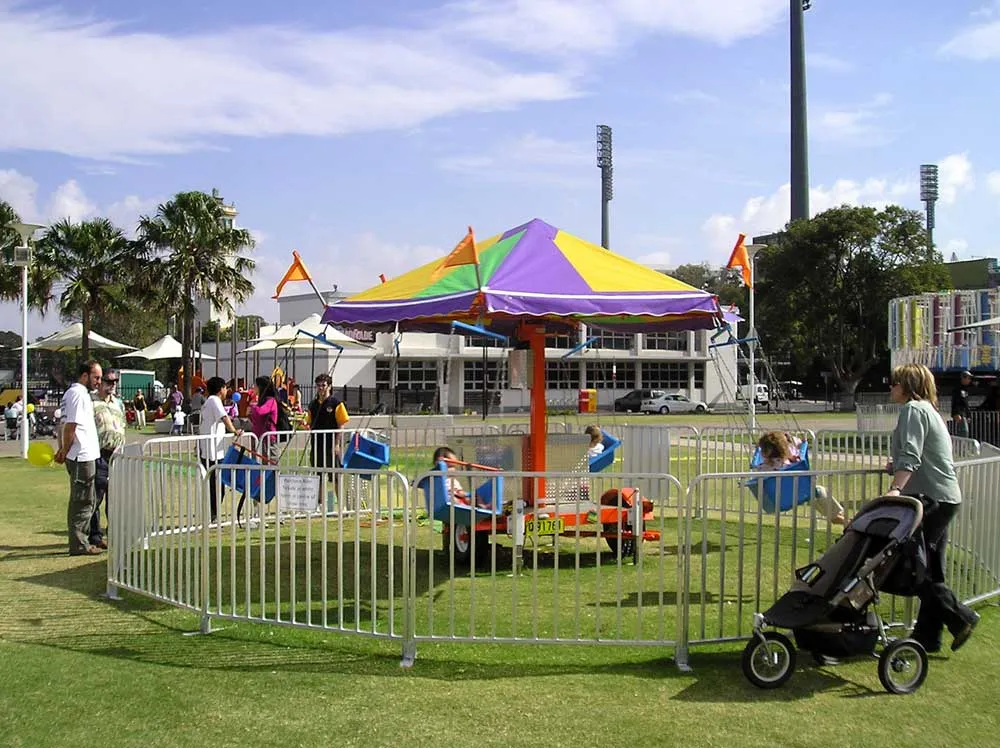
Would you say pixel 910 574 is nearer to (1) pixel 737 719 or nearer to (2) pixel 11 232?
(1) pixel 737 719

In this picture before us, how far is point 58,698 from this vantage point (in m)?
5.42

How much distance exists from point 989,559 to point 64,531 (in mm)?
9693

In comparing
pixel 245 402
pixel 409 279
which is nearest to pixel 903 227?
pixel 245 402

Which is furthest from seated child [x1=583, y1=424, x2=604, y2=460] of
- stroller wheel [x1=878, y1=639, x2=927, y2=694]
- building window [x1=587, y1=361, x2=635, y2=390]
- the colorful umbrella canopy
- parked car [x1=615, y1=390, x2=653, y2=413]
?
building window [x1=587, y1=361, x2=635, y2=390]

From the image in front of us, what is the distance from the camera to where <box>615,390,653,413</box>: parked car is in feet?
175

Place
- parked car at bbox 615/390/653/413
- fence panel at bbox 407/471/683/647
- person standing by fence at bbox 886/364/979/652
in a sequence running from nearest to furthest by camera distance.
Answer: person standing by fence at bbox 886/364/979/652
fence panel at bbox 407/471/683/647
parked car at bbox 615/390/653/413

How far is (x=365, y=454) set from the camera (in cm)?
1114

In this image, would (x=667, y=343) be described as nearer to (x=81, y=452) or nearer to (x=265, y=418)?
(x=265, y=418)

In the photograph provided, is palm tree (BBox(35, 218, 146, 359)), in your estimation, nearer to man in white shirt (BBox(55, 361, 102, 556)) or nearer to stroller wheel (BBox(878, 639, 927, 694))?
man in white shirt (BBox(55, 361, 102, 556))

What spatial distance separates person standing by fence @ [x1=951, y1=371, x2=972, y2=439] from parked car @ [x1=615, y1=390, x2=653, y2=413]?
33368mm

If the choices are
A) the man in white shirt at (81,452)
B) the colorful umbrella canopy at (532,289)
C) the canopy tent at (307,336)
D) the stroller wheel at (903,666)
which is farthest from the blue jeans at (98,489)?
the stroller wheel at (903,666)

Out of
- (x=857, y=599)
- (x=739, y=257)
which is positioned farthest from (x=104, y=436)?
(x=739, y=257)

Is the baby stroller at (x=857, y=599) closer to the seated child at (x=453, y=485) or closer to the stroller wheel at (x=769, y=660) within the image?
the stroller wheel at (x=769, y=660)

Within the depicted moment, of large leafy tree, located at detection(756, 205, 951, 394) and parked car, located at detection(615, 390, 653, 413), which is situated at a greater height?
large leafy tree, located at detection(756, 205, 951, 394)
